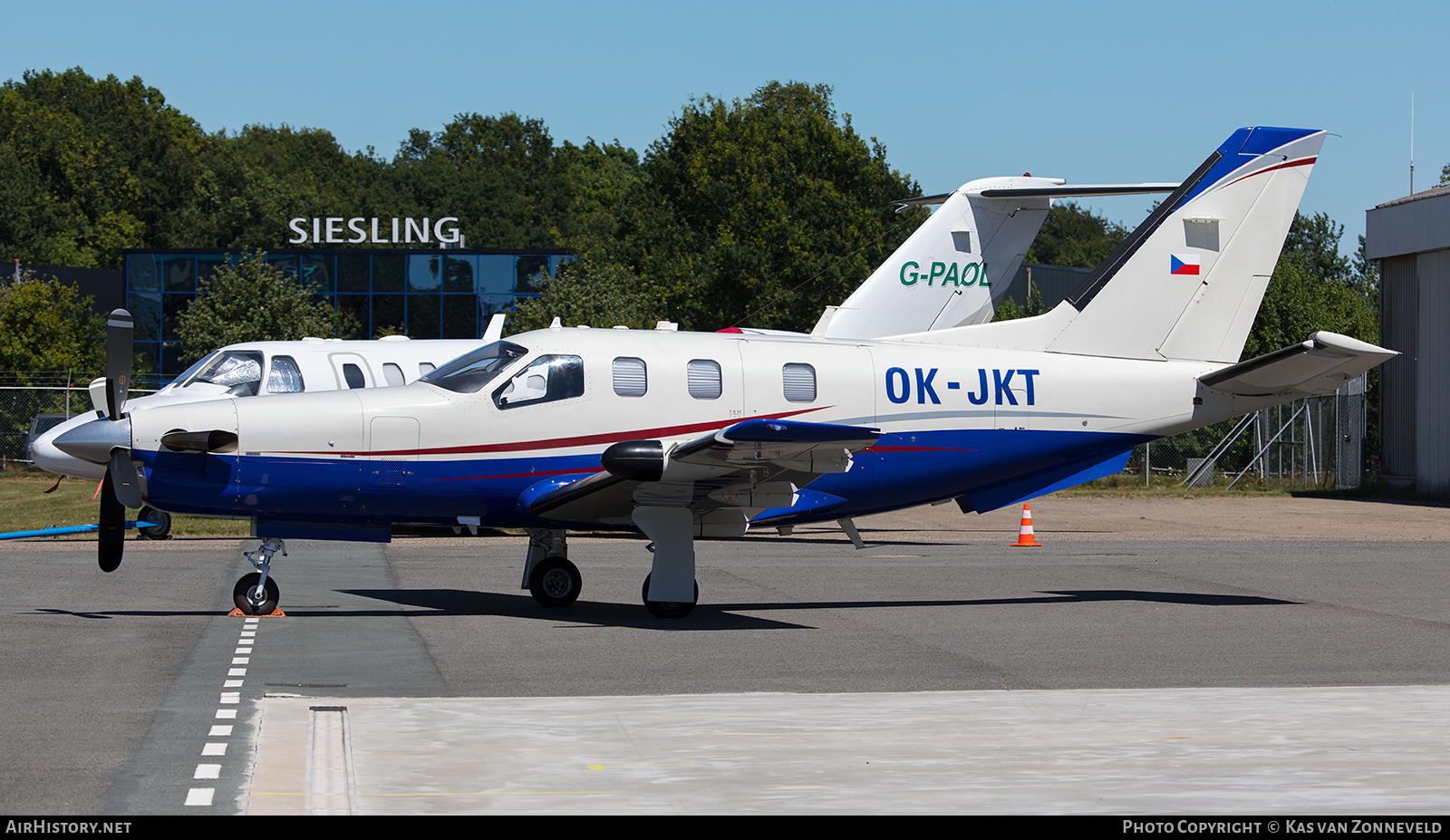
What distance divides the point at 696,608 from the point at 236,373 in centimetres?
958

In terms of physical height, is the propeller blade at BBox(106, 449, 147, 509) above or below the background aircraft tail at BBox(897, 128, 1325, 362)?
below

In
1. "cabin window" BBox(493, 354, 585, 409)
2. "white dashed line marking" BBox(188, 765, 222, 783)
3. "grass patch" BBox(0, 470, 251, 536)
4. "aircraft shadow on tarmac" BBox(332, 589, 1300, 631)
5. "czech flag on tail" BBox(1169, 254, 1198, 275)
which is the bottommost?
"grass patch" BBox(0, 470, 251, 536)

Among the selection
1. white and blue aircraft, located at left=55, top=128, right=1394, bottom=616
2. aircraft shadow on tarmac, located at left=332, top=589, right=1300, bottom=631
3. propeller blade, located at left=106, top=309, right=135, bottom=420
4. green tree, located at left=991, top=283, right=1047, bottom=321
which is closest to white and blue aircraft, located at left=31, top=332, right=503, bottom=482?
aircraft shadow on tarmac, located at left=332, top=589, right=1300, bottom=631

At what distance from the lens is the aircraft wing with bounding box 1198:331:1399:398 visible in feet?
45.9

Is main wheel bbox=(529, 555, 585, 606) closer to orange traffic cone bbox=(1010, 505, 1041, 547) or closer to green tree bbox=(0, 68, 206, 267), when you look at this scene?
orange traffic cone bbox=(1010, 505, 1041, 547)

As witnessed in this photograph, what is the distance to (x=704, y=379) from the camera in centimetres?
1410

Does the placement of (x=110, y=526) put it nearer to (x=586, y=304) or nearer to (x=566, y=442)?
(x=566, y=442)

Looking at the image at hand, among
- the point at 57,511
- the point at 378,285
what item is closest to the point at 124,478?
the point at 57,511

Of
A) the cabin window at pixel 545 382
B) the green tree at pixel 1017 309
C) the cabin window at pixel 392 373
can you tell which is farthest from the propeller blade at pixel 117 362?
the green tree at pixel 1017 309

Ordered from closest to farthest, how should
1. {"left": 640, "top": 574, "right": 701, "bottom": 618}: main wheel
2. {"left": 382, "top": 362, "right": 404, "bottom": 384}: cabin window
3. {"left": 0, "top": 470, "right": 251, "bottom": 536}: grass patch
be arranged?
{"left": 640, "top": 574, "right": 701, "bottom": 618}: main wheel < {"left": 382, "top": 362, "right": 404, "bottom": 384}: cabin window < {"left": 0, "top": 470, "right": 251, "bottom": 536}: grass patch

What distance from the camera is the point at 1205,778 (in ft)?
22.7

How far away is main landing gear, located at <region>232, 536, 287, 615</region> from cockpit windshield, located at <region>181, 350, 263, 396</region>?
744cm
